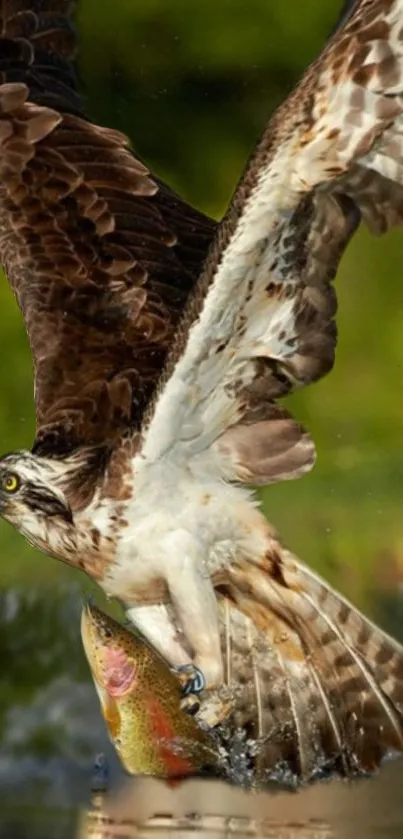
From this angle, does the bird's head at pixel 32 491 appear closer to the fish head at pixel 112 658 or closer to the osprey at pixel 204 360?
the osprey at pixel 204 360

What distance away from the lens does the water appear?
5.82m

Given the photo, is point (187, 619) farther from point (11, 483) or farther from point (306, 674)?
point (11, 483)

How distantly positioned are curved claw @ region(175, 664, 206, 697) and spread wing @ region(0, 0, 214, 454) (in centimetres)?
95

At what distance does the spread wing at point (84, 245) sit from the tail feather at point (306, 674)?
2.89 ft

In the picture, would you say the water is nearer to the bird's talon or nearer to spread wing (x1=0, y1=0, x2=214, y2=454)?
the bird's talon

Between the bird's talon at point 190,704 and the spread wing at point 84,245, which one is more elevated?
the spread wing at point 84,245

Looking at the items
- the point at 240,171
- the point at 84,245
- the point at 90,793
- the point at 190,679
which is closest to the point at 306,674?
the point at 190,679

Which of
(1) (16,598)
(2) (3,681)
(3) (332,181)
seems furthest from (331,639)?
(1) (16,598)

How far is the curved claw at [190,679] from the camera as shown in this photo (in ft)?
20.3

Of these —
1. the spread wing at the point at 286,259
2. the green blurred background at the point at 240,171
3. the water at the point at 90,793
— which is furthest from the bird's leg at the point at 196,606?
the green blurred background at the point at 240,171

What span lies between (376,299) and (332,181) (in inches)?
186

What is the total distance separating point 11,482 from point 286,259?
1.19 meters

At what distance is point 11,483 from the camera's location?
610 cm

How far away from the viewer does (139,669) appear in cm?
625
